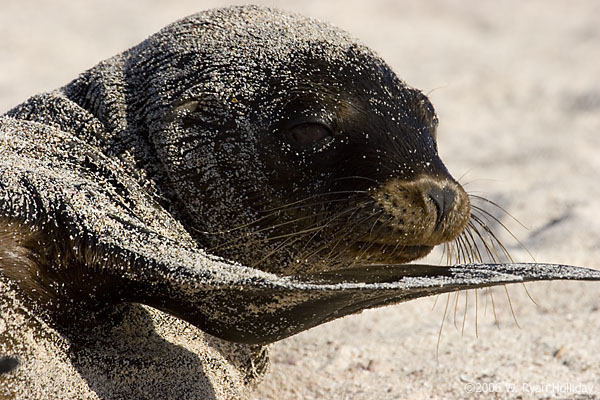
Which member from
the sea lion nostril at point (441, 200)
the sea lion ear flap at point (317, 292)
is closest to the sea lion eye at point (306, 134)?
the sea lion nostril at point (441, 200)

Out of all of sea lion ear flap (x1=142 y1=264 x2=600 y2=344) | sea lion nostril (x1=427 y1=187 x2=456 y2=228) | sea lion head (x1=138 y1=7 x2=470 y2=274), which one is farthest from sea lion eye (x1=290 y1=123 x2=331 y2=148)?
sea lion ear flap (x1=142 y1=264 x2=600 y2=344)

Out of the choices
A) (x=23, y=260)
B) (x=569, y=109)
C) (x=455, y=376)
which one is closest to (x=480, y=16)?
(x=569, y=109)

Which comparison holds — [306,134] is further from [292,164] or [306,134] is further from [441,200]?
[441,200]

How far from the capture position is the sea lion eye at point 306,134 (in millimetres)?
2834

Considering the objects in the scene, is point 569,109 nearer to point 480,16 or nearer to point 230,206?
point 480,16

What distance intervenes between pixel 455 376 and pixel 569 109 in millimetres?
5008

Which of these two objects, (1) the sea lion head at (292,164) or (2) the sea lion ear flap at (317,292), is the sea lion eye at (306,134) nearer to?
(1) the sea lion head at (292,164)

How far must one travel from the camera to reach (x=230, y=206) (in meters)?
2.80

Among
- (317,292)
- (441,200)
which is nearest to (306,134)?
(441,200)

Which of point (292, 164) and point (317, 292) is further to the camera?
point (292, 164)

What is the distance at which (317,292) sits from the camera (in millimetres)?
2084

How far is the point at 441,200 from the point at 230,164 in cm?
77

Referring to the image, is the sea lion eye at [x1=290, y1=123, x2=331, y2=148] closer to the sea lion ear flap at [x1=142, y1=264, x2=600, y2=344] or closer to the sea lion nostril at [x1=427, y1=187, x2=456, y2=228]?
the sea lion nostril at [x1=427, y1=187, x2=456, y2=228]

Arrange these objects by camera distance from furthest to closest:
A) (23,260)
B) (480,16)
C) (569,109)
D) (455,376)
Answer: (480,16)
(569,109)
(455,376)
(23,260)
